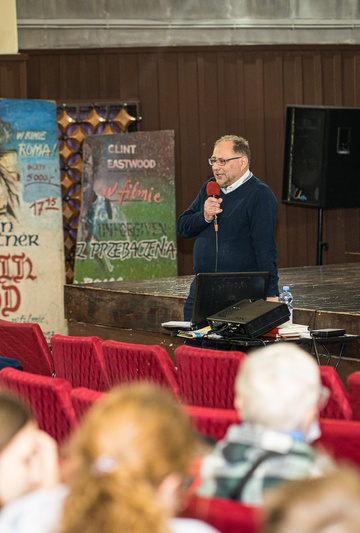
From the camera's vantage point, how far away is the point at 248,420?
4.79ft

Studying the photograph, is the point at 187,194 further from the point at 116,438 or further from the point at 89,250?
the point at 116,438

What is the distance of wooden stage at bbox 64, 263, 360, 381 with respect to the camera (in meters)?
3.96

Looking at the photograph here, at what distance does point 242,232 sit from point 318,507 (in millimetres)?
2927

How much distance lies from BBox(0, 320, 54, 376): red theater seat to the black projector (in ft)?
3.06

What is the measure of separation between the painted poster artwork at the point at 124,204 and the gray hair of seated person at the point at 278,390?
18.4ft

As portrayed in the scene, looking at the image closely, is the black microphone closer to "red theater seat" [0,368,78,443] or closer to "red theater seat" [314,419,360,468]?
"red theater seat" [0,368,78,443]

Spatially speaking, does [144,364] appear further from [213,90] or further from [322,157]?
[213,90]

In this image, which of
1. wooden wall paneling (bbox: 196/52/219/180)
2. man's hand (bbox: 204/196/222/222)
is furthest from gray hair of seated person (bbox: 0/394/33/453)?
wooden wall paneling (bbox: 196/52/219/180)

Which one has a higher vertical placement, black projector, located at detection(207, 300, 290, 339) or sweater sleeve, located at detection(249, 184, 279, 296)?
sweater sleeve, located at detection(249, 184, 279, 296)

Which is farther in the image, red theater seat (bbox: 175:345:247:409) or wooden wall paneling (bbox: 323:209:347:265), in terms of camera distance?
wooden wall paneling (bbox: 323:209:347:265)

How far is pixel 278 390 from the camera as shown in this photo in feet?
4.73

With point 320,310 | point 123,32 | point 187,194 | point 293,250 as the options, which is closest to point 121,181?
point 187,194

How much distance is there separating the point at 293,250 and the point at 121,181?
2.34 m

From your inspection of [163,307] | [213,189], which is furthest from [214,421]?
[163,307]
